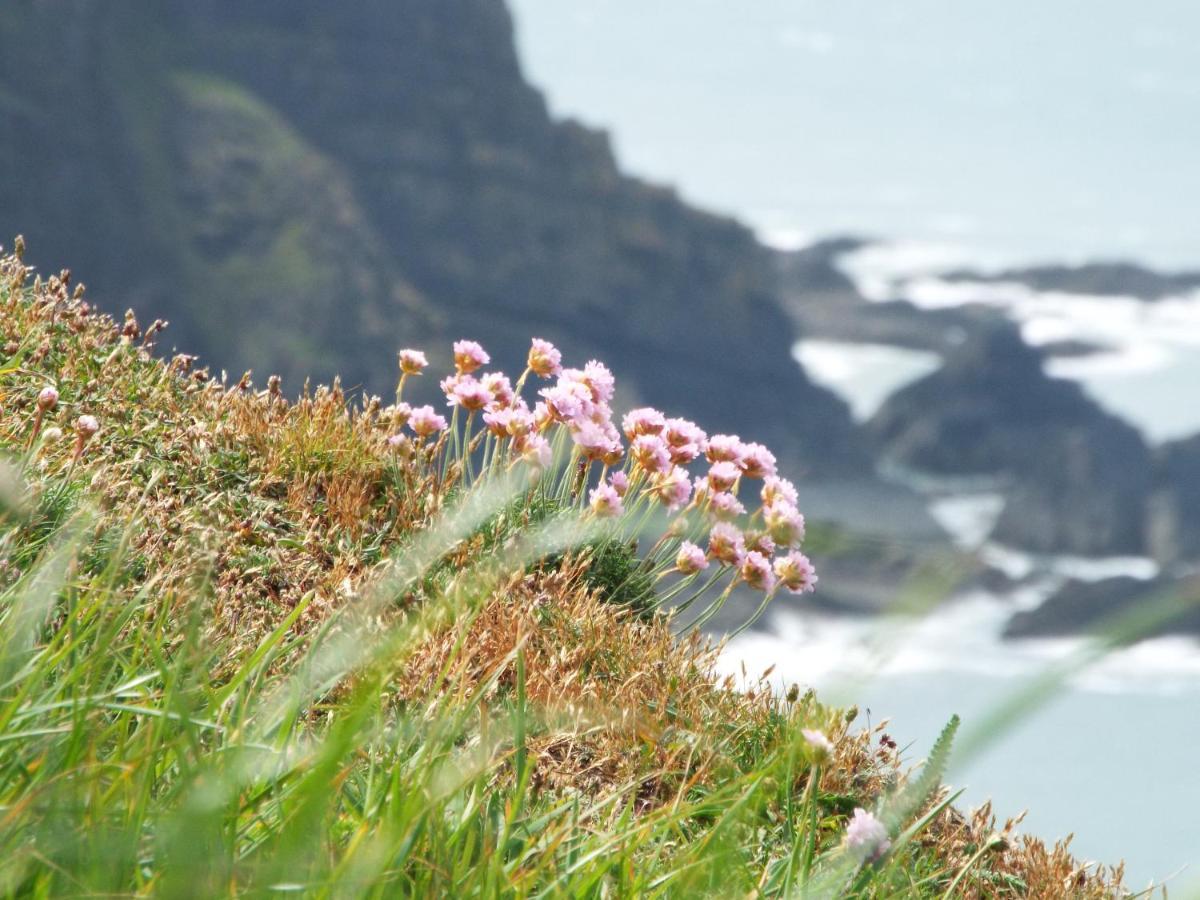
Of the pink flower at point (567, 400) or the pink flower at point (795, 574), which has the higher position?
the pink flower at point (567, 400)

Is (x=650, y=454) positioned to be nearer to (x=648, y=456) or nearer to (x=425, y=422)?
(x=648, y=456)

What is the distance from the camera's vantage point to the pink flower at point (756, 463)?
225 inches

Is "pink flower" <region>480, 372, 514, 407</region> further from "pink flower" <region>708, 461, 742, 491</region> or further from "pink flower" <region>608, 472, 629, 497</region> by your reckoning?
"pink flower" <region>708, 461, 742, 491</region>

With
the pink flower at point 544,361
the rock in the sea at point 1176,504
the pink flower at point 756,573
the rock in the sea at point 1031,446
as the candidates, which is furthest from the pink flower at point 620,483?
the rock in the sea at point 1031,446

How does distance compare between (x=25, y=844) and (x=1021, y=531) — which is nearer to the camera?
(x=25, y=844)

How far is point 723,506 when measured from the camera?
5555 mm

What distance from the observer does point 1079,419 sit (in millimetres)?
194625

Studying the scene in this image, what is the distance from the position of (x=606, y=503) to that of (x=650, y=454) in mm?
323

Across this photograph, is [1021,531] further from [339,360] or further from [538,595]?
[538,595]

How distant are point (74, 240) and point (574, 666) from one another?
508 ft

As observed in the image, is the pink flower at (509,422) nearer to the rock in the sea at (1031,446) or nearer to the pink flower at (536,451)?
the pink flower at (536,451)

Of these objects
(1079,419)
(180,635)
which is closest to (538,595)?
(180,635)

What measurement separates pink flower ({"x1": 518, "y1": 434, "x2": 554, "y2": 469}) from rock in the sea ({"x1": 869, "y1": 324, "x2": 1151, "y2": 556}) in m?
140

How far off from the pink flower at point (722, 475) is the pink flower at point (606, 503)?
0.44m
